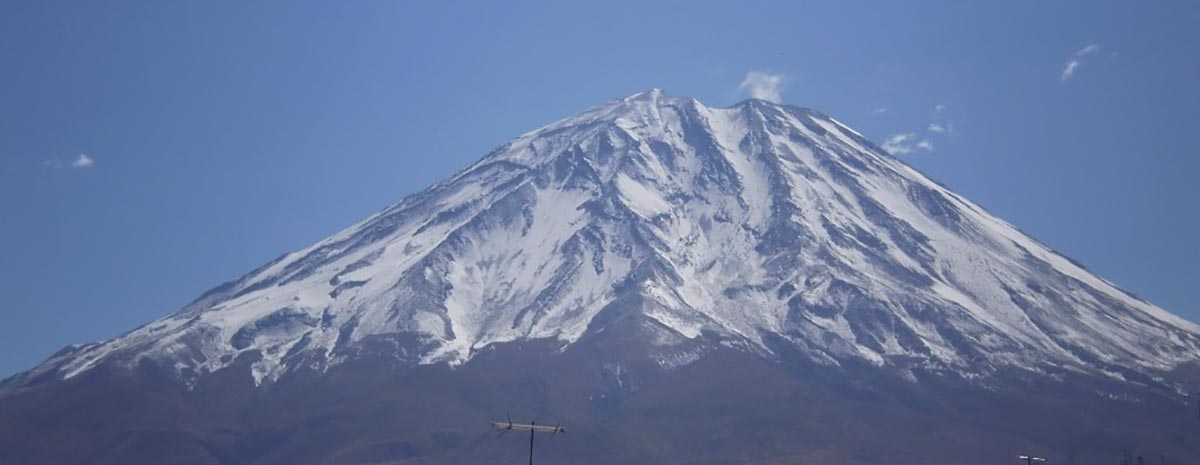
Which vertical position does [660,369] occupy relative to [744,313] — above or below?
below

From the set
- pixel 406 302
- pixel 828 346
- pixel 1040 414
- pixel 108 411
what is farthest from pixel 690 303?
pixel 108 411

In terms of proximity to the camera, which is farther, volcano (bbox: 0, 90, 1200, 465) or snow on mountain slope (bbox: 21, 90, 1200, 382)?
snow on mountain slope (bbox: 21, 90, 1200, 382)

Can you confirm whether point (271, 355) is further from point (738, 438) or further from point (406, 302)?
point (738, 438)

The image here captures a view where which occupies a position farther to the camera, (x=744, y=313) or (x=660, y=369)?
(x=744, y=313)

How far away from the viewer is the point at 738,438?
146m

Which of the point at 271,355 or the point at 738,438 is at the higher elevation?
the point at 271,355

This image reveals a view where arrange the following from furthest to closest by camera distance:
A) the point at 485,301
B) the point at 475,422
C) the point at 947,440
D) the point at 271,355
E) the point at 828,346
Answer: the point at 485,301 → the point at 271,355 → the point at 828,346 → the point at 475,422 → the point at 947,440

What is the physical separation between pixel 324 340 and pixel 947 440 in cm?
7425

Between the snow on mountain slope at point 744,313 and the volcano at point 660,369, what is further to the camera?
the snow on mountain slope at point 744,313

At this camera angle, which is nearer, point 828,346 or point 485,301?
point 828,346

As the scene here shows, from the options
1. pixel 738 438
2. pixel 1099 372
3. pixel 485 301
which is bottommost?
pixel 738 438

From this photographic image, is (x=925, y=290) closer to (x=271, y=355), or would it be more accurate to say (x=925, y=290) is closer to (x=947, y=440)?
(x=947, y=440)

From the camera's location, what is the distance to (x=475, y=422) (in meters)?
155

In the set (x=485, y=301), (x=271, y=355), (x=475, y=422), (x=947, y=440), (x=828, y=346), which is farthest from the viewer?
(x=485, y=301)
